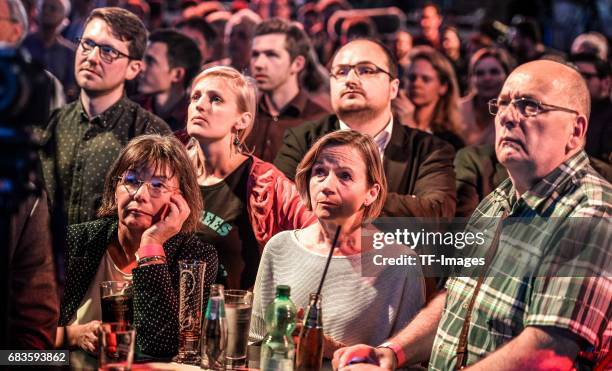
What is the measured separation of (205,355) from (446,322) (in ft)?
2.45

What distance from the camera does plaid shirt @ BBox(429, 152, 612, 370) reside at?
2359 millimetres

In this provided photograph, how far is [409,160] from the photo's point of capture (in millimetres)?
4070

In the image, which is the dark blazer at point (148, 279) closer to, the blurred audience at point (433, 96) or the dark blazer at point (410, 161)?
the dark blazer at point (410, 161)

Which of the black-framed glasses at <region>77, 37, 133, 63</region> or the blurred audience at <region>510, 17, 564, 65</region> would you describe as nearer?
the black-framed glasses at <region>77, 37, 133, 63</region>

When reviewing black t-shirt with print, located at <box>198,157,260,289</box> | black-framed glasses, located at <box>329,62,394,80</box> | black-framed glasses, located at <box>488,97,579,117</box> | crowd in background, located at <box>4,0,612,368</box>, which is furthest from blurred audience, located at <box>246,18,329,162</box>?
black-framed glasses, located at <box>488,97,579,117</box>

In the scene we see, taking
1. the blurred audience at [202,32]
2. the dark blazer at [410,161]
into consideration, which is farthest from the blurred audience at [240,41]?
the dark blazer at [410,161]

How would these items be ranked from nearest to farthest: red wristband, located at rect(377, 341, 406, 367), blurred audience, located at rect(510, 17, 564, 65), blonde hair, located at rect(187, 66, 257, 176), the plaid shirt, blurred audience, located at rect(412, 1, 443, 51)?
the plaid shirt, red wristband, located at rect(377, 341, 406, 367), blonde hair, located at rect(187, 66, 257, 176), blurred audience, located at rect(510, 17, 564, 65), blurred audience, located at rect(412, 1, 443, 51)

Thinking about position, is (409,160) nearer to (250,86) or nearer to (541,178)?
(250,86)

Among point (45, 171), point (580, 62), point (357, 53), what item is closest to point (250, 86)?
point (357, 53)

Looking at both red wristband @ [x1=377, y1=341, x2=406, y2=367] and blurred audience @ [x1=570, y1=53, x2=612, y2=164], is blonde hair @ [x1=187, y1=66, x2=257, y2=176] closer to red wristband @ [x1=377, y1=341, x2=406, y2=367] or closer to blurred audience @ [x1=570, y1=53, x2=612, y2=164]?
red wristband @ [x1=377, y1=341, x2=406, y2=367]

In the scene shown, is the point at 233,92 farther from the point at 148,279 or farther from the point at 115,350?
the point at 115,350

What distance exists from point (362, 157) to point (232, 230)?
84 cm

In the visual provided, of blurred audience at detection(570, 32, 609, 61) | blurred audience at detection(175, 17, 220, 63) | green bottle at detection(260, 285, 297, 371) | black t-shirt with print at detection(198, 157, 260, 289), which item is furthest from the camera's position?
blurred audience at detection(570, 32, 609, 61)

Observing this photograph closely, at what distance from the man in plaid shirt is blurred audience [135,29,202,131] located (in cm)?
283
